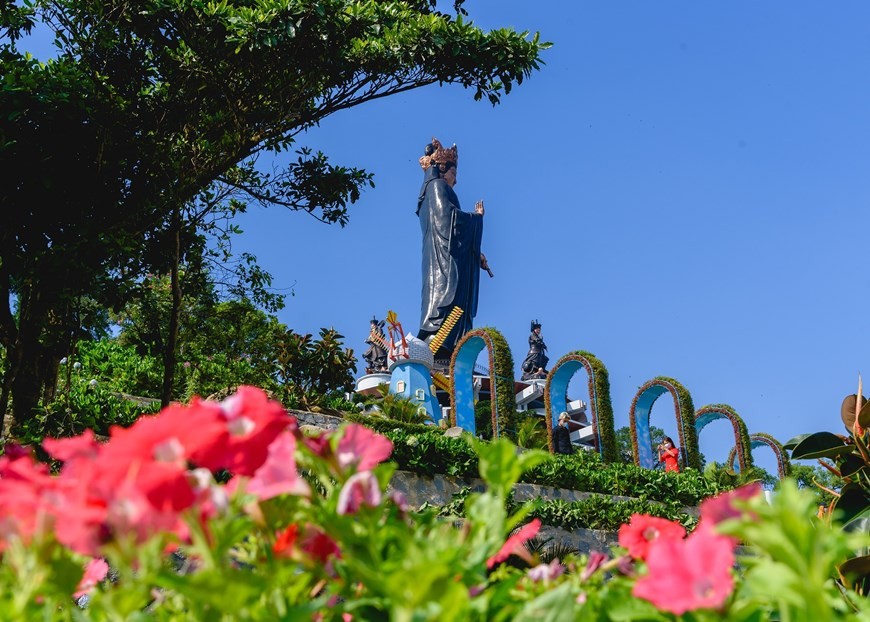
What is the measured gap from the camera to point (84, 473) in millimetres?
758

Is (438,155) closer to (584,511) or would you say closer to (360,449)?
(584,511)

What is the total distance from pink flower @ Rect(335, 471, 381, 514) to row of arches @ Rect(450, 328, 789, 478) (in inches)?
568

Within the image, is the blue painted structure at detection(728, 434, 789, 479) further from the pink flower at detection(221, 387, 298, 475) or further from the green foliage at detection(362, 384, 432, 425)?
the pink flower at detection(221, 387, 298, 475)

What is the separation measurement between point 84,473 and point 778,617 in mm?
949

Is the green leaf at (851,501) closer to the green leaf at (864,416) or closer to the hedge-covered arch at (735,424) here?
the green leaf at (864,416)

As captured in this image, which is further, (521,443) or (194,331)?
(521,443)

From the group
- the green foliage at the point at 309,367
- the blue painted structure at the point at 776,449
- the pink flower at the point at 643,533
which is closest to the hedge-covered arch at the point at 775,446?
the blue painted structure at the point at 776,449

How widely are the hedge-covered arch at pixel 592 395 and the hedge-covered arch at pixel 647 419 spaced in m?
1.22

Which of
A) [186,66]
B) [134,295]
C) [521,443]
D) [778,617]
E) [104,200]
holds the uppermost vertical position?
[186,66]

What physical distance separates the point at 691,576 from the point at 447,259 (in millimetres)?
32372

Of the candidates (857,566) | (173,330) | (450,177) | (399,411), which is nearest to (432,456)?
(173,330)

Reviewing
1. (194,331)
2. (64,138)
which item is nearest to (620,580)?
(64,138)

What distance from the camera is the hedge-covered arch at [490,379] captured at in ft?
50.2

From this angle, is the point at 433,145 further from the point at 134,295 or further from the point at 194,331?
the point at 134,295
